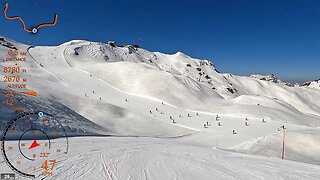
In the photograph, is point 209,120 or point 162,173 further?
point 209,120

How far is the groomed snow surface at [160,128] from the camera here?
920 cm

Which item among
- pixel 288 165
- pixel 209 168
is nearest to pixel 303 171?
pixel 288 165

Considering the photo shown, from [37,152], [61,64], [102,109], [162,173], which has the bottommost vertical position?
[162,173]


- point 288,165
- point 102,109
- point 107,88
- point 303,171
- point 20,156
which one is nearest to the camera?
point 20,156

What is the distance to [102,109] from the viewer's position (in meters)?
31.8

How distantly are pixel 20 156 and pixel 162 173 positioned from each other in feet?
16.4

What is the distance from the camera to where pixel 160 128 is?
29.1 metres

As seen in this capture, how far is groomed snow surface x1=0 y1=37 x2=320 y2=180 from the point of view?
920cm

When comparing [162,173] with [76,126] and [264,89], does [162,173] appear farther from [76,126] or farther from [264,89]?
[264,89]

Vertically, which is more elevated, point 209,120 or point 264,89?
point 264,89
